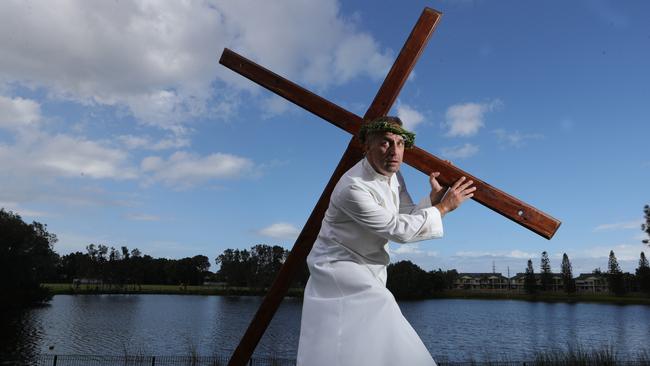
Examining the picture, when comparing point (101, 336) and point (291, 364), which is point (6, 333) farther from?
point (291, 364)

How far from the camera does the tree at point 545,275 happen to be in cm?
13338

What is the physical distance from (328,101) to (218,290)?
138721mm

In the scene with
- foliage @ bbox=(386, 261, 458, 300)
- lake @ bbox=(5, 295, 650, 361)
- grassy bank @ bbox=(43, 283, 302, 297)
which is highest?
foliage @ bbox=(386, 261, 458, 300)

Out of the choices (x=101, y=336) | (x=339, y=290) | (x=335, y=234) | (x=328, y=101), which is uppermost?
(x=328, y=101)

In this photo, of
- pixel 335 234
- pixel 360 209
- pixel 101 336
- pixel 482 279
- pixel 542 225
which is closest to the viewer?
pixel 360 209

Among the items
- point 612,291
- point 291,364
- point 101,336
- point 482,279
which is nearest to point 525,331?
point 291,364

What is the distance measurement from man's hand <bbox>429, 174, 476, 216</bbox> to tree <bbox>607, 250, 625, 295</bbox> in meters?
135

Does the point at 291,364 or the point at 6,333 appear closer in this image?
the point at 291,364

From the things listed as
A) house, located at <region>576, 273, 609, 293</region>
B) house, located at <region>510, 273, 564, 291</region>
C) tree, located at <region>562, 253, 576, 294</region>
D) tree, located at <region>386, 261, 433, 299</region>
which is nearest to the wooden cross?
tree, located at <region>386, 261, 433, 299</region>

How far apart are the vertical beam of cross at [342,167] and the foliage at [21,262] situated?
62346 mm

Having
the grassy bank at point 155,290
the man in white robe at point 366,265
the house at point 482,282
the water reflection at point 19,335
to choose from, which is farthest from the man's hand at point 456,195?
the house at point 482,282

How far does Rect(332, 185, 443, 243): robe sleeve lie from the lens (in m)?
2.84

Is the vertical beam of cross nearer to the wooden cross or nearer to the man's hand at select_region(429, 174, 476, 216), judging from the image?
the wooden cross

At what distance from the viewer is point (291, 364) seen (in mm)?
26500
